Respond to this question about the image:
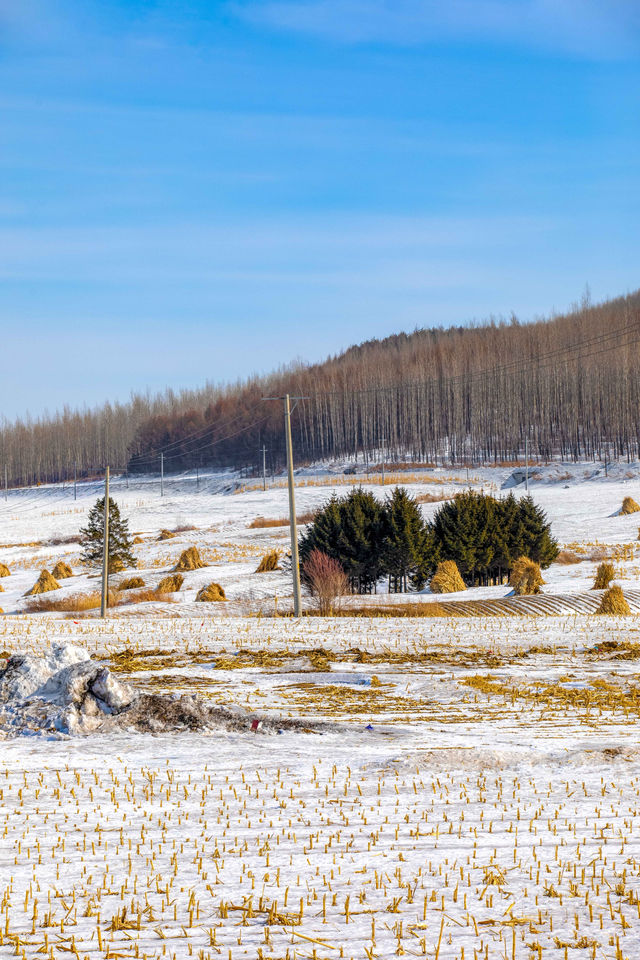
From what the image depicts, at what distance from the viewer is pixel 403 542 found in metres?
35.1

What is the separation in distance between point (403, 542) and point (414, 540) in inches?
17.1

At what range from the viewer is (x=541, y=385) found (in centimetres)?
9788

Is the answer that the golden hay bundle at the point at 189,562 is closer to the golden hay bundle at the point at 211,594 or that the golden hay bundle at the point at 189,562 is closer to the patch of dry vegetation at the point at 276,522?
the golden hay bundle at the point at 211,594

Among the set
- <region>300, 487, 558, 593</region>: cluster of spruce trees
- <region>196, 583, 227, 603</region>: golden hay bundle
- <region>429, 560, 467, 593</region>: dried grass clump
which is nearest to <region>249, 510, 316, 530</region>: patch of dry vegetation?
<region>300, 487, 558, 593</region>: cluster of spruce trees

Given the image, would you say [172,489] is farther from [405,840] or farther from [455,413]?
[405,840]

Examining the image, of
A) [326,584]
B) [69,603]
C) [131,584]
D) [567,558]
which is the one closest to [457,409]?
[567,558]

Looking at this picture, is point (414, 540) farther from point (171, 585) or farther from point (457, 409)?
point (457, 409)

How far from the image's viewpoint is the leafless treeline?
93750 millimetres

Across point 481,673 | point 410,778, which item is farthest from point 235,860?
point 481,673

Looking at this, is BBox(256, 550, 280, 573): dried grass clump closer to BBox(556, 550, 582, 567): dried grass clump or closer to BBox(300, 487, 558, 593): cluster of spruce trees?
BBox(300, 487, 558, 593): cluster of spruce trees

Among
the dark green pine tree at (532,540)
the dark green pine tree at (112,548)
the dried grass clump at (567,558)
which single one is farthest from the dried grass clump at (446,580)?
the dark green pine tree at (112,548)

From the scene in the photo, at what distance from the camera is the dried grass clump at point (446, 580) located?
32.5m

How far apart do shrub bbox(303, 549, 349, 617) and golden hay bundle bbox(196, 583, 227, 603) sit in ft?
11.2

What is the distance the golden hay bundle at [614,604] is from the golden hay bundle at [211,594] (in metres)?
13.2
